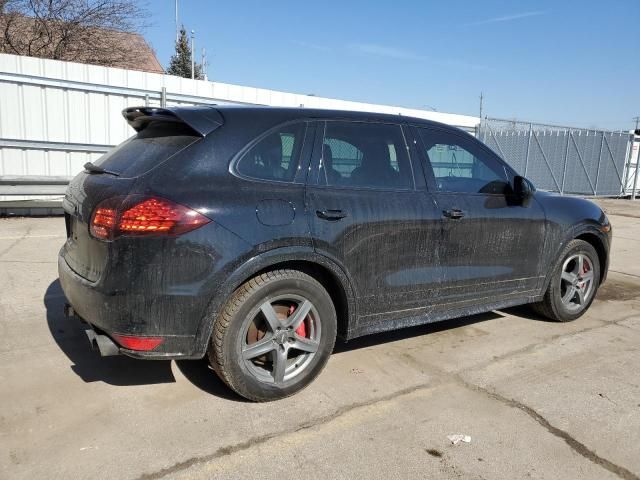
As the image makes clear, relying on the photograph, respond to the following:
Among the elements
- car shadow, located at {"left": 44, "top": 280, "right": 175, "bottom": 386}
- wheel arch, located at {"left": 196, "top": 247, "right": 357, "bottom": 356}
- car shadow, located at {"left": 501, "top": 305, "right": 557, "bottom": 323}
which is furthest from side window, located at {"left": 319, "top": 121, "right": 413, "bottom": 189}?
car shadow, located at {"left": 501, "top": 305, "right": 557, "bottom": 323}

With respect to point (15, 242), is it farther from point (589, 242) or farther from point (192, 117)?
point (589, 242)

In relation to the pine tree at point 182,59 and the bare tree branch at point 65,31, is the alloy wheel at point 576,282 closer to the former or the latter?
the bare tree branch at point 65,31

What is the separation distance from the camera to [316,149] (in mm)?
3324

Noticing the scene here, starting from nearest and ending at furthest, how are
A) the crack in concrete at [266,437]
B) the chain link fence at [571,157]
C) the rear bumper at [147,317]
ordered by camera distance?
the crack in concrete at [266,437]
the rear bumper at [147,317]
the chain link fence at [571,157]

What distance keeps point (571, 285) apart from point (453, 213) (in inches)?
73.6

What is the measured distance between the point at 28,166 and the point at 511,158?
50.4 ft

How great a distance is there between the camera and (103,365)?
3584 mm

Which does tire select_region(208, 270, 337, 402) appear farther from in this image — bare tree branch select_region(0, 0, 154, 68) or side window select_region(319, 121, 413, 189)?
bare tree branch select_region(0, 0, 154, 68)

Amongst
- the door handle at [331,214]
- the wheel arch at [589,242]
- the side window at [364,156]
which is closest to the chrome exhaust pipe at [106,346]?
the door handle at [331,214]

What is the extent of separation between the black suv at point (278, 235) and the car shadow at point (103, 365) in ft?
1.63

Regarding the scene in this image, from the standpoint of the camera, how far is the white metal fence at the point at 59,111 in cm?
905

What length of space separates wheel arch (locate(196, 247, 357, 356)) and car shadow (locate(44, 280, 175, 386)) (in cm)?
77

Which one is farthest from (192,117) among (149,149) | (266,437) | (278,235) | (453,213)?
(453,213)

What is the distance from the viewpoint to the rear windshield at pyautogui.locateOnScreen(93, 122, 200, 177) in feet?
9.64
